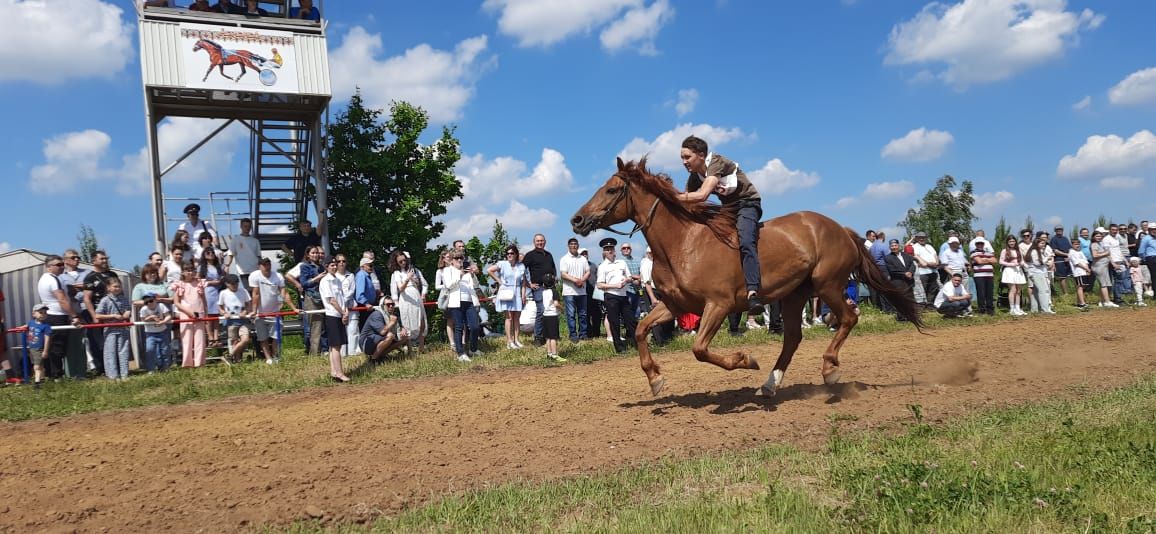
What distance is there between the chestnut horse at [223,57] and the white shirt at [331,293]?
23.3 feet

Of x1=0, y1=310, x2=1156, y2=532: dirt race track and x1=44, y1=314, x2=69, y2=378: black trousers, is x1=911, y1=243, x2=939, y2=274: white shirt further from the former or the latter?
x1=44, y1=314, x2=69, y2=378: black trousers

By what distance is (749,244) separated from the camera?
775 cm

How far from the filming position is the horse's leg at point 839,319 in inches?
335

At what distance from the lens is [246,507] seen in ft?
16.6

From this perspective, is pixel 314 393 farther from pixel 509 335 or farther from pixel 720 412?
pixel 720 412

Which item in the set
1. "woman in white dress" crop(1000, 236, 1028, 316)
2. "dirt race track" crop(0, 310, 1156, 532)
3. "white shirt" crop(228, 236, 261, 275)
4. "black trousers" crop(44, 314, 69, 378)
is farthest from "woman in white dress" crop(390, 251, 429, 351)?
"woman in white dress" crop(1000, 236, 1028, 316)

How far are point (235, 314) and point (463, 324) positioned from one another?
13.0ft

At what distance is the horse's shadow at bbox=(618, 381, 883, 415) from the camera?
307 inches

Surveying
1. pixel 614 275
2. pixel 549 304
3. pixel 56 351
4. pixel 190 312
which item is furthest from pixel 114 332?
pixel 614 275

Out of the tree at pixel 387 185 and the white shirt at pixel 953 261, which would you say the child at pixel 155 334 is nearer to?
the tree at pixel 387 185

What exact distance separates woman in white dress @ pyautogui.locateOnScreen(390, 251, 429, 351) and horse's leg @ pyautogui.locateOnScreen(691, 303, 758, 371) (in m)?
7.15

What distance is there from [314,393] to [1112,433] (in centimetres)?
908

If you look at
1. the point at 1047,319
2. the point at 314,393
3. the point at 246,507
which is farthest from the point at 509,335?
the point at 1047,319

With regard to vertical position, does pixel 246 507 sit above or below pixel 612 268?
below
